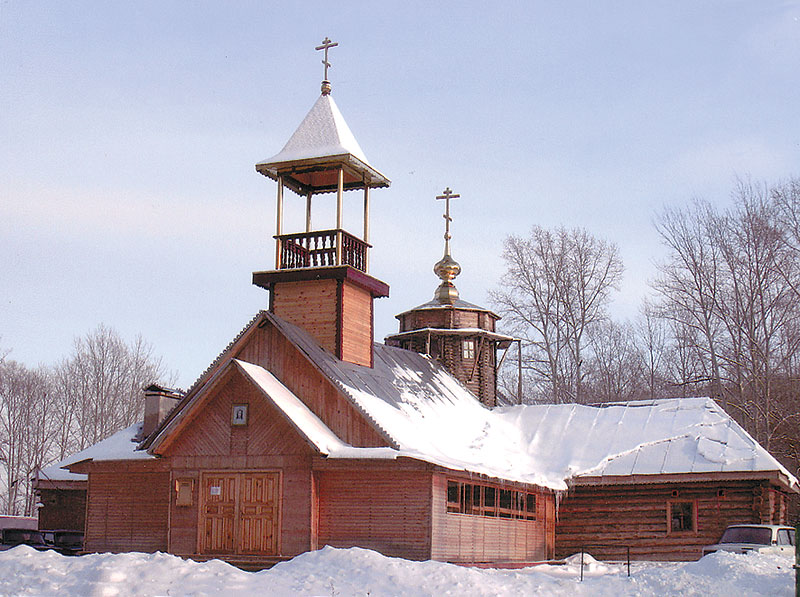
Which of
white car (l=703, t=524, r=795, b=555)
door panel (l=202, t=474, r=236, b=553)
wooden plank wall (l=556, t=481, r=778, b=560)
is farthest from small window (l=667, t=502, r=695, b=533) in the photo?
door panel (l=202, t=474, r=236, b=553)

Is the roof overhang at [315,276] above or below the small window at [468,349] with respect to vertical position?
above

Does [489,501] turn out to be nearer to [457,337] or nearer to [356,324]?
[356,324]

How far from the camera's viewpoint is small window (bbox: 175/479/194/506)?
21172 mm

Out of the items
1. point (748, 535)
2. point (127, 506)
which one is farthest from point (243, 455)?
point (748, 535)

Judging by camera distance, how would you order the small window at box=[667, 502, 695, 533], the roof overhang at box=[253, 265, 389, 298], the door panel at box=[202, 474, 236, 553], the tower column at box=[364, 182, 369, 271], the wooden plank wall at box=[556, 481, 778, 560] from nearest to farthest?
the door panel at box=[202, 474, 236, 553] < the roof overhang at box=[253, 265, 389, 298] < the tower column at box=[364, 182, 369, 271] < the wooden plank wall at box=[556, 481, 778, 560] < the small window at box=[667, 502, 695, 533]

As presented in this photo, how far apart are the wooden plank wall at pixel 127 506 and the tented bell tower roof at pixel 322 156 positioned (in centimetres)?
805

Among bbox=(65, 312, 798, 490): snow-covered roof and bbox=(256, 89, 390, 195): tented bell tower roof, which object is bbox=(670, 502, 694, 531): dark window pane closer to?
bbox=(65, 312, 798, 490): snow-covered roof

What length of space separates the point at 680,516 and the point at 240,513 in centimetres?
1214

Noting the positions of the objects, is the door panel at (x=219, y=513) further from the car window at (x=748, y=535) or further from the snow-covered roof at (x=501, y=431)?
the car window at (x=748, y=535)

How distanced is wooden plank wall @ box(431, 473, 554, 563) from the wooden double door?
10.9 ft

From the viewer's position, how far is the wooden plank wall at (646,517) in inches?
1008

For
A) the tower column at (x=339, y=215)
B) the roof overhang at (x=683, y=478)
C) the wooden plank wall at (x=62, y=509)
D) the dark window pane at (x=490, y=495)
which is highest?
the tower column at (x=339, y=215)

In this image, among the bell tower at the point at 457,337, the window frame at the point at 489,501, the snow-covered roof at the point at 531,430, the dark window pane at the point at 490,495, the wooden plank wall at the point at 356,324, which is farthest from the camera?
the bell tower at the point at 457,337

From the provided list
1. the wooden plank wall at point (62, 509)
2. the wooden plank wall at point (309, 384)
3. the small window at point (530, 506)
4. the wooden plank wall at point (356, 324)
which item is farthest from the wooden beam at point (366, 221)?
the wooden plank wall at point (62, 509)
